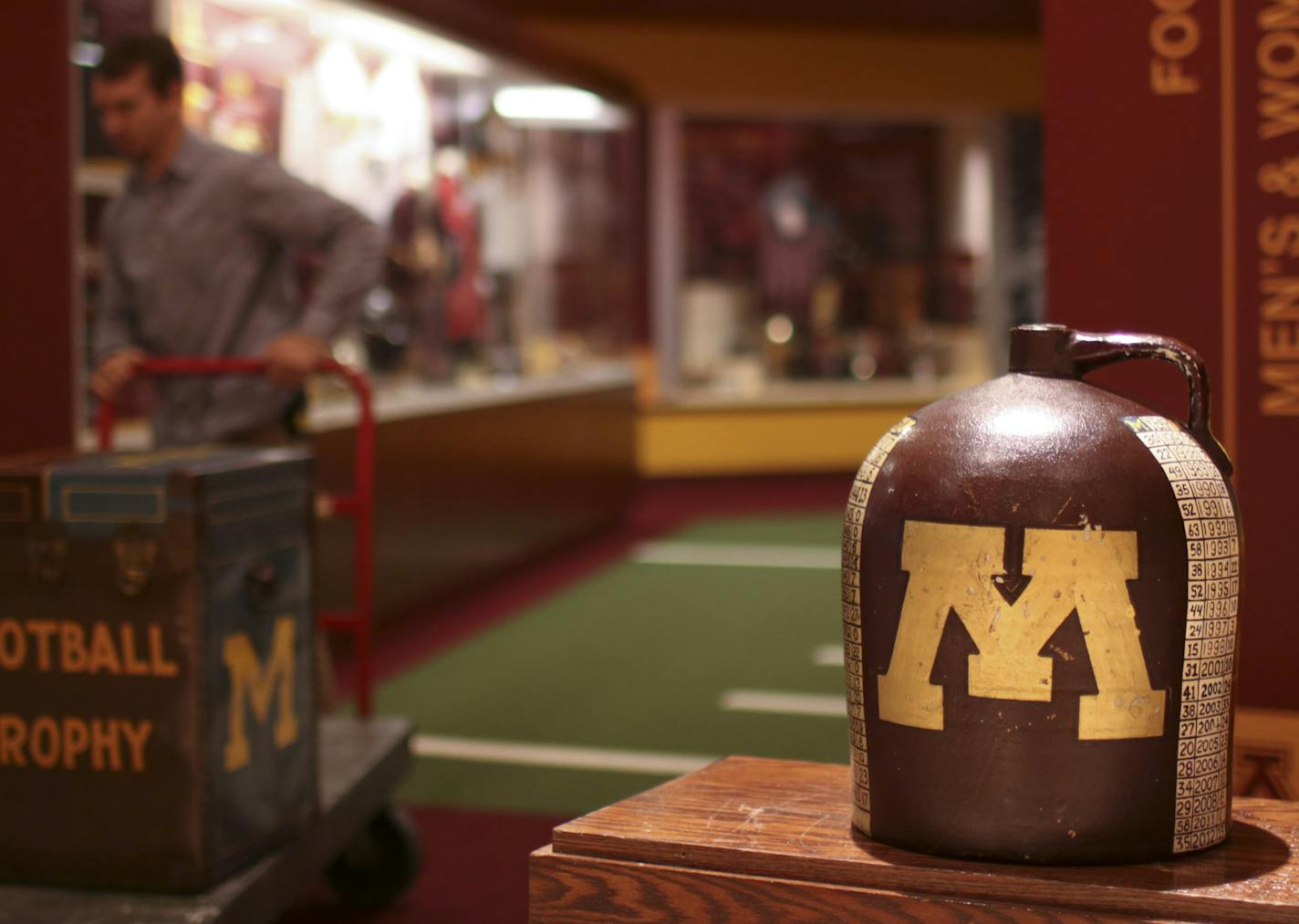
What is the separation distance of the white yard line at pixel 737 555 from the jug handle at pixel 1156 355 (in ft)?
20.7

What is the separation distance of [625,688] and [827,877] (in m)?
3.80

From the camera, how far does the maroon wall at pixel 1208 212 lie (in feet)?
7.00

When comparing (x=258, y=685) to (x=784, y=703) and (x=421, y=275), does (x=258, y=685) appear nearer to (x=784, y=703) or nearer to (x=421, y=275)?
(x=784, y=703)

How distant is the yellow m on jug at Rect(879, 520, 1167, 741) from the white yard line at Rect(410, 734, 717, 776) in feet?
9.01

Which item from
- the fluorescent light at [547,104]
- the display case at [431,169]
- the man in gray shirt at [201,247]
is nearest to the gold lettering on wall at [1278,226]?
the man in gray shirt at [201,247]

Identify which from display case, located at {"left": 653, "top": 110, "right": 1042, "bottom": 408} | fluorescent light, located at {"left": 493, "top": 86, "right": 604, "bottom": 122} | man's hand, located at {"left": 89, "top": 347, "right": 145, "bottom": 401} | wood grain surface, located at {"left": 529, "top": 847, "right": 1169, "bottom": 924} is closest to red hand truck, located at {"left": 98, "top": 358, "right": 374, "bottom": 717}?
man's hand, located at {"left": 89, "top": 347, "right": 145, "bottom": 401}

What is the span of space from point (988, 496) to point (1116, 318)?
893mm

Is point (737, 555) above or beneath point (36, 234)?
beneath

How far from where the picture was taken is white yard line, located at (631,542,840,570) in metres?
8.00

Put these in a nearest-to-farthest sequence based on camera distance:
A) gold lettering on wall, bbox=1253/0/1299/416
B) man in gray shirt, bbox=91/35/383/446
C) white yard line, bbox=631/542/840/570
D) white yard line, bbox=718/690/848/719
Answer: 1. gold lettering on wall, bbox=1253/0/1299/416
2. man in gray shirt, bbox=91/35/383/446
3. white yard line, bbox=718/690/848/719
4. white yard line, bbox=631/542/840/570

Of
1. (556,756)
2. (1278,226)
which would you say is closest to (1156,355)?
(1278,226)

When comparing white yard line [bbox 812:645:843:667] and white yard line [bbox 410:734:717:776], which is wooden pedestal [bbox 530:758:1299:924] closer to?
white yard line [bbox 410:734:717:776]

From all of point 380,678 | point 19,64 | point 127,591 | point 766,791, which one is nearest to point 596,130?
point 380,678

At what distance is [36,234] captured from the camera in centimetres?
367
